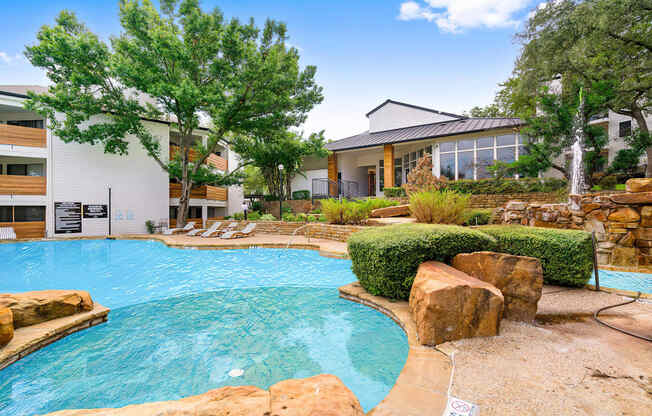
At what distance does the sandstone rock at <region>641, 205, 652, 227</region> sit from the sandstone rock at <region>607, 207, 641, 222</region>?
0.08m

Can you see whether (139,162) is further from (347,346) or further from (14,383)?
(347,346)

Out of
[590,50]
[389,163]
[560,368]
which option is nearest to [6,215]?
[389,163]

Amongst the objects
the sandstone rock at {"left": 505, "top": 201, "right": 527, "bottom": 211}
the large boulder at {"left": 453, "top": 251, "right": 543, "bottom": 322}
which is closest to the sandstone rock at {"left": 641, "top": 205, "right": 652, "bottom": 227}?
the sandstone rock at {"left": 505, "top": 201, "right": 527, "bottom": 211}

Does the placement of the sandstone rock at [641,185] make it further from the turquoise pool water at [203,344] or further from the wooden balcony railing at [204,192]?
the wooden balcony railing at [204,192]

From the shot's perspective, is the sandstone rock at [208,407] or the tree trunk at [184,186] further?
the tree trunk at [184,186]

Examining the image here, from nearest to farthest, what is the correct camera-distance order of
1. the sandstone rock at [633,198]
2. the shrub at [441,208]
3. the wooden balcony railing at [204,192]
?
the sandstone rock at [633,198] < the shrub at [441,208] < the wooden balcony railing at [204,192]

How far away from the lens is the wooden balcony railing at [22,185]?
45.1ft

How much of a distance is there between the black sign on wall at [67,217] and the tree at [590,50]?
75.4 feet

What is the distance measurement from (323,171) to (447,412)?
66.2 feet

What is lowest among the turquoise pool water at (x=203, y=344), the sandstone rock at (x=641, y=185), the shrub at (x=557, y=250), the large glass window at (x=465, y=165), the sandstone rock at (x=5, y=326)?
the turquoise pool water at (x=203, y=344)

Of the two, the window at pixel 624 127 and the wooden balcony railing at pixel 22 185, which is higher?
the window at pixel 624 127

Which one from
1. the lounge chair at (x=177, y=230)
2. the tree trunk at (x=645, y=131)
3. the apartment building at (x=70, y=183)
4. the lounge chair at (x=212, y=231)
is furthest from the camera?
the lounge chair at (x=177, y=230)

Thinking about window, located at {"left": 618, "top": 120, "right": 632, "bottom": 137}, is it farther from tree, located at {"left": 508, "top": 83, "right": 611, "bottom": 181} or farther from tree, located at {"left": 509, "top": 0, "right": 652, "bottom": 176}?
tree, located at {"left": 508, "top": 83, "right": 611, "bottom": 181}

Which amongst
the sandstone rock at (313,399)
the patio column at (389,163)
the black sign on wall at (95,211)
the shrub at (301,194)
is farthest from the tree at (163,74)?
the sandstone rock at (313,399)
